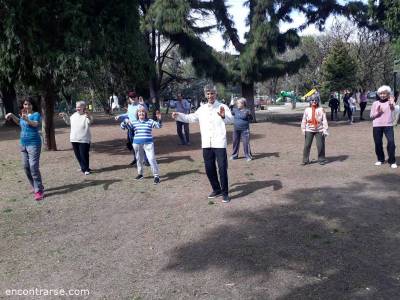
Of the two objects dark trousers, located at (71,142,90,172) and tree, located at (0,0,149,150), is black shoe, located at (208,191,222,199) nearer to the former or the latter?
dark trousers, located at (71,142,90,172)

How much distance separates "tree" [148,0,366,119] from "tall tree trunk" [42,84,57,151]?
7.84 meters

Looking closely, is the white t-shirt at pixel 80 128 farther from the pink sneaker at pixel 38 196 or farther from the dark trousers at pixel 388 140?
the dark trousers at pixel 388 140

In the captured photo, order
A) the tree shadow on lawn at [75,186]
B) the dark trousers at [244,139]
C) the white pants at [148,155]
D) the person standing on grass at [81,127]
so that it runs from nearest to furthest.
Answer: the tree shadow on lawn at [75,186], the white pants at [148,155], the person standing on grass at [81,127], the dark trousers at [244,139]

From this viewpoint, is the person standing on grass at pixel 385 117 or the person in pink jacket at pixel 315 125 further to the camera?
the person in pink jacket at pixel 315 125

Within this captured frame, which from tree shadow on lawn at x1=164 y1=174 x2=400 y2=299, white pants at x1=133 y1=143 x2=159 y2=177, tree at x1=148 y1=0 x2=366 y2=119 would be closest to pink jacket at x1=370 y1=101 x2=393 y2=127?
tree shadow on lawn at x1=164 y1=174 x2=400 y2=299

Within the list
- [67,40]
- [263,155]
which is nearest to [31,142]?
[67,40]

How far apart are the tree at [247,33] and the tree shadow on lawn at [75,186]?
11846 mm

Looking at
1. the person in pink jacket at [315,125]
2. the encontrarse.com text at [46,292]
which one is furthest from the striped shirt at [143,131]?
the encontrarse.com text at [46,292]

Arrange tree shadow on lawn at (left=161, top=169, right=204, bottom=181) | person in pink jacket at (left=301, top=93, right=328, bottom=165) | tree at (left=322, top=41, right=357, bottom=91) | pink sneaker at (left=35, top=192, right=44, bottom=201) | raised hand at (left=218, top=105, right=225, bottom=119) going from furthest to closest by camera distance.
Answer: tree at (left=322, top=41, right=357, bottom=91), person in pink jacket at (left=301, top=93, right=328, bottom=165), tree shadow on lawn at (left=161, top=169, right=204, bottom=181), pink sneaker at (left=35, top=192, right=44, bottom=201), raised hand at (left=218, top=105, right=225, bottom=119)

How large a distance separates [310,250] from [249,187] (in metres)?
3.10

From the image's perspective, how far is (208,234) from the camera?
5.40 meters

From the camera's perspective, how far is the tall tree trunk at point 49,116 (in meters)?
12.7

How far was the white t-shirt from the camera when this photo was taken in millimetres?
9281

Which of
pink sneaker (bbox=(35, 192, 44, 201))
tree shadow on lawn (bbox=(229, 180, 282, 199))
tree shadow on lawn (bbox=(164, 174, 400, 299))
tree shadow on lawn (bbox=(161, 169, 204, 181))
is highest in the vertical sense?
pink sneaker (bbox=(35, 192, 44, 201))
